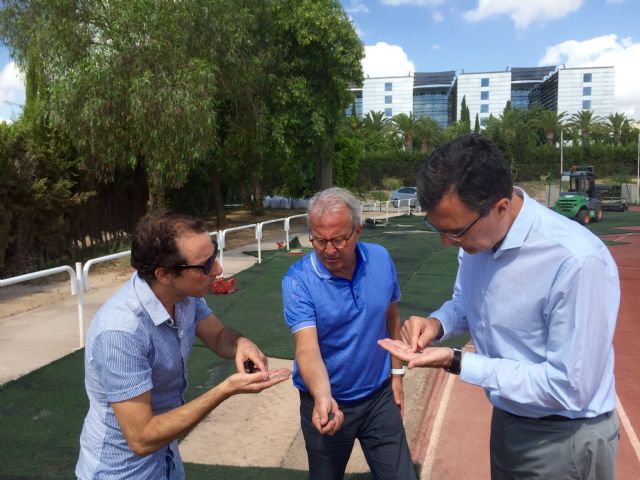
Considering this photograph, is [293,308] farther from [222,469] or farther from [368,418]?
[222,469]

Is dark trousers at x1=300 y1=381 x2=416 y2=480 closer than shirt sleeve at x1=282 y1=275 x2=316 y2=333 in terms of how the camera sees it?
No

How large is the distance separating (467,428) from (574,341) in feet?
9.69

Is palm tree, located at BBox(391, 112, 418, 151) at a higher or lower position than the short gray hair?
higher

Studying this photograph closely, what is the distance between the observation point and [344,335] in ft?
8.02

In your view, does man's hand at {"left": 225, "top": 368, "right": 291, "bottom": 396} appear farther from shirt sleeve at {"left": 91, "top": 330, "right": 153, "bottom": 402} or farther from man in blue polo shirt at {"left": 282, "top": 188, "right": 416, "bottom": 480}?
man in blue polo shirt at {"left": 282, "top": 188, "right": 416, "bottom": 480}

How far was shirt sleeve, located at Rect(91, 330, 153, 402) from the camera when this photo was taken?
171cm

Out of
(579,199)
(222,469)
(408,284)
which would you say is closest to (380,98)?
(579,199)

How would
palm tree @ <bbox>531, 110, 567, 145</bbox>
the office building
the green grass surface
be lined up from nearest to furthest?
the green grass surface, palm tree @ <bbox>531, 110, 567, 145</bbox>, the office building

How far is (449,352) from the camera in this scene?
1.91 meters

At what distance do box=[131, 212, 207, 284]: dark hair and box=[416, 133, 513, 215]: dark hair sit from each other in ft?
2.78

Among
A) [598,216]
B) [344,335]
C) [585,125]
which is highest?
[585,125]

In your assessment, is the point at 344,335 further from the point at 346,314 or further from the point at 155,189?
the point at 155,189

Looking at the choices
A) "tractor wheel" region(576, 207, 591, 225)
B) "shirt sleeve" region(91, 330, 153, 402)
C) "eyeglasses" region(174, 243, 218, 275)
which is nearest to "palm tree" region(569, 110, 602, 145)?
"tractor wheel" region(576, 207, 591, 225)

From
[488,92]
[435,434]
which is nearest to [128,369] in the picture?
[435,434]
